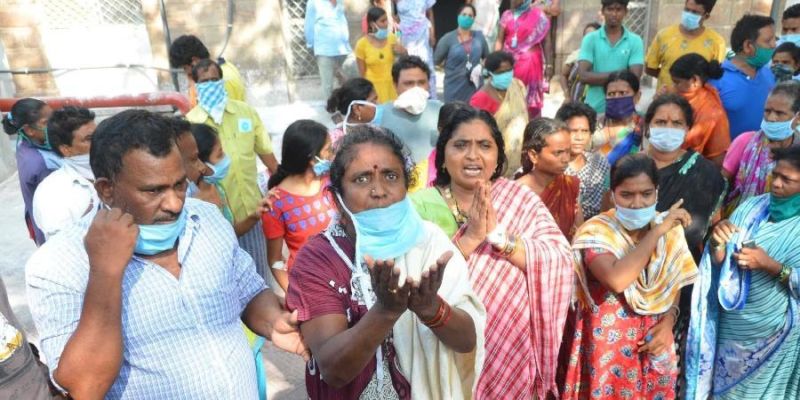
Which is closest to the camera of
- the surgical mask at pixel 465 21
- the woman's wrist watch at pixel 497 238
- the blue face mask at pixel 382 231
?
the blue face mask at pixel 382 231

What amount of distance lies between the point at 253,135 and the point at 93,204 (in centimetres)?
139

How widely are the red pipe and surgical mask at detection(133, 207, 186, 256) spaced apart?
4346 millimetres

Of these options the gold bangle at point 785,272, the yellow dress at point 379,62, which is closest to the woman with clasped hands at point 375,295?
the gold bangle at point 785,272

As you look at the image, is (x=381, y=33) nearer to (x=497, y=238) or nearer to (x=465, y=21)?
(x=465, y=21)

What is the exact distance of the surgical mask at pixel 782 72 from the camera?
13.8 feet

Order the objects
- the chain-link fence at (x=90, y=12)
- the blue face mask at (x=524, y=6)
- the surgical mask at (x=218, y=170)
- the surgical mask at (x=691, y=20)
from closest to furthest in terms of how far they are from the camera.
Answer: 1. the surgical mask at (x=218, y=170)
2. the surgical mask at (x=691, y=20)
3. the blue face mask at (x=524, y=6)
4. the chain-link fence at (x=90, y=12)

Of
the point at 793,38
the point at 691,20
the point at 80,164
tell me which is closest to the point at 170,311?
the point at 80,164

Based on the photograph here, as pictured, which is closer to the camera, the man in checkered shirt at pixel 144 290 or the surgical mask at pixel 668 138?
the man in checkered shirt at pixel 144 290

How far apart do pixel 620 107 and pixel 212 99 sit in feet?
9.27

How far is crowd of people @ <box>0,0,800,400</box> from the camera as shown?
4.72 feet

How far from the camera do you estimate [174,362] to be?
1.57 metres

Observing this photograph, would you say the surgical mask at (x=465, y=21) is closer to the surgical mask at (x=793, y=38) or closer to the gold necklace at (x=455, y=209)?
the surgical mask at (x=793, y=38)

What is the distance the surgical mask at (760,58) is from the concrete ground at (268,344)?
3.78m

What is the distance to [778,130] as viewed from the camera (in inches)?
116
